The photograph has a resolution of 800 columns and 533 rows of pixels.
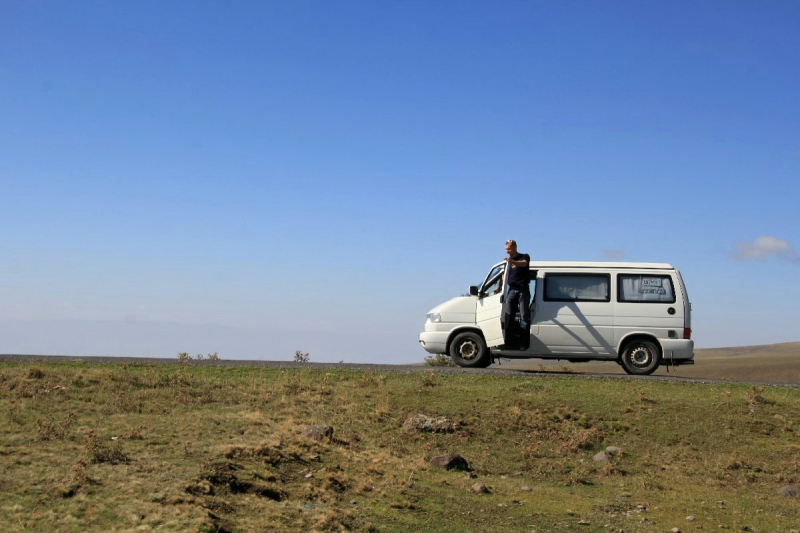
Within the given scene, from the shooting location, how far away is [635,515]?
10227mm

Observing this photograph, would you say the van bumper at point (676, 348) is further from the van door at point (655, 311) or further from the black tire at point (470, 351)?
the black tire at point (470, 351)

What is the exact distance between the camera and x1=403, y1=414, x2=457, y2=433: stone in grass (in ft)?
45.3

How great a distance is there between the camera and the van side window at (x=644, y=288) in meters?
18.6

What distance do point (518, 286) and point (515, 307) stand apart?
512 mm

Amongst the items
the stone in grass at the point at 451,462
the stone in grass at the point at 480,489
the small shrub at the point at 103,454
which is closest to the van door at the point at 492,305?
the stone in grass at the point at 451,462

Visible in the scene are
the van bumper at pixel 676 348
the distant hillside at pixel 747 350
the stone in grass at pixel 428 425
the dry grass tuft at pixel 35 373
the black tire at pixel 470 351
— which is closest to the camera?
the stone in grass at pixel 428 425

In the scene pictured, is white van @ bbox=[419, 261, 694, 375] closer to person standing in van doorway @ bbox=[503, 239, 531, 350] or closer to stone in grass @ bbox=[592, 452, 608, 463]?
person standing in van doorway @ bbox=[503, 239, 531, 350]

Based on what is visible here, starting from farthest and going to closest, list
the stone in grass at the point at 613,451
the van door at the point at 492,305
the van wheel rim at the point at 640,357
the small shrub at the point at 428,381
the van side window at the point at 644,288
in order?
1. the van wheel rim at the point at 640,357
2. the van side window at the point at 644,288
3. the van door at the point at 492,305
4. the small shrub at the point at 428,381
5. the stone in grass at the point at 613,451

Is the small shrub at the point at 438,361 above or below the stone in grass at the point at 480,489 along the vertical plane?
above

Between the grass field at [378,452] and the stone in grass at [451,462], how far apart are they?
0.47 ft

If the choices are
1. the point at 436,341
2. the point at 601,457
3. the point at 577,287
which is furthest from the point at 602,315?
the point at 601,457

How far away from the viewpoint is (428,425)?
13906 mm

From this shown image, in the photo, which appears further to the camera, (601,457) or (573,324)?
(573,324)

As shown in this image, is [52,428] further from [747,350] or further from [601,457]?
[747,350]
